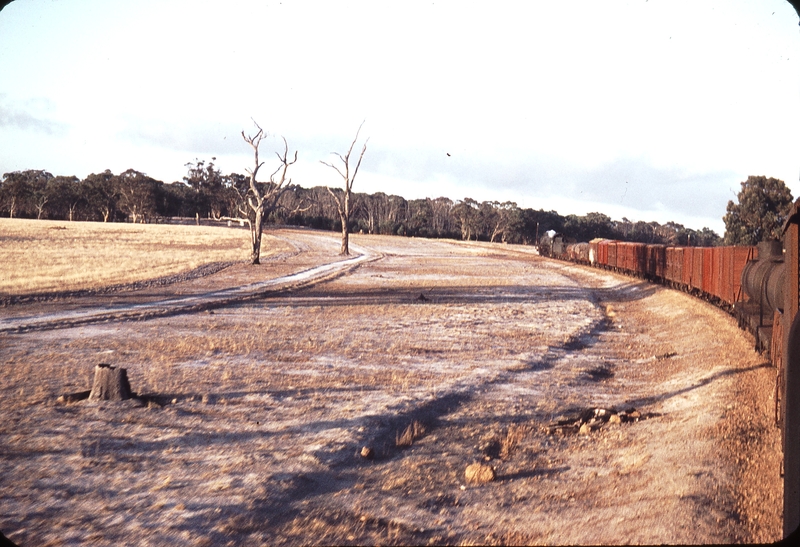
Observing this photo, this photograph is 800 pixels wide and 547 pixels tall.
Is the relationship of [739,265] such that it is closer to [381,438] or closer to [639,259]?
[381,438]

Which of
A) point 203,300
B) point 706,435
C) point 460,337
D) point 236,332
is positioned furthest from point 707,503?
point 203,300

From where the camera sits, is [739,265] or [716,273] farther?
[716,273]

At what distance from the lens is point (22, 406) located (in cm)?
898

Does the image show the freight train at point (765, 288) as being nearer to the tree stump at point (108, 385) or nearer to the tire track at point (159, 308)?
the tree stump at point (108, 385)

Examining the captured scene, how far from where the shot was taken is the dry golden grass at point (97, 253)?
1152 inches

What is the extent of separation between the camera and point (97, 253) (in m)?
51.9

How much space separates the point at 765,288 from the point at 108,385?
412 inches

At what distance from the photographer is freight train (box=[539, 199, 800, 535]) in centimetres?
344

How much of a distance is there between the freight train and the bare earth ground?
78 centimetres

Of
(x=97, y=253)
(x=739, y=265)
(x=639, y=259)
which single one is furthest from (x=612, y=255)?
(x=97, y=253)

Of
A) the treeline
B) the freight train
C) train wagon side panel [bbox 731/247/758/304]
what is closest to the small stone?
the freight train

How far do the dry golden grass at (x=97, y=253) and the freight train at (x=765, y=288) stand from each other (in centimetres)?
2175

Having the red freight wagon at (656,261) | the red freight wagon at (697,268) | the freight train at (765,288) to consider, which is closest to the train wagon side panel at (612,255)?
the freight train at (765,288)

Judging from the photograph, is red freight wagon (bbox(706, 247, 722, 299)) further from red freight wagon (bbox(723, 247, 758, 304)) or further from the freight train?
red freight wagon (bbox(723, 247, 758, 304))
